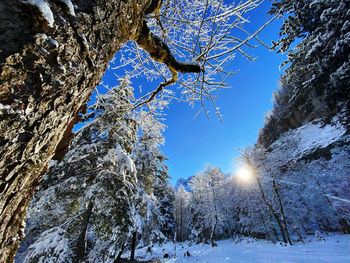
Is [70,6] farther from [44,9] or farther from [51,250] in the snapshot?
[51,250]

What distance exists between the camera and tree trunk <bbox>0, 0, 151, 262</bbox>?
453 mm

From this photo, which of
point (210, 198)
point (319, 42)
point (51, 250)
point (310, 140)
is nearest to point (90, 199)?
point (51, 250)

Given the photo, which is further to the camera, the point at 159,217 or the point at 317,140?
the point at 317,140

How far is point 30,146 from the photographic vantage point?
551 mm

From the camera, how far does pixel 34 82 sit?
1.68 ft

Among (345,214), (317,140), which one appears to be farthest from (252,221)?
(317,140)

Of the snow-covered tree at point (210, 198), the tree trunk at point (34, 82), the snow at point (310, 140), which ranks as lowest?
the tree trunk at point (34, 82)

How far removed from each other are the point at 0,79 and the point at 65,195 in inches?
270

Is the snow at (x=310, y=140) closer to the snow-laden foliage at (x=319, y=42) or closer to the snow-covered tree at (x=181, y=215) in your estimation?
the snow-laden foliage at (x=319, y=42)

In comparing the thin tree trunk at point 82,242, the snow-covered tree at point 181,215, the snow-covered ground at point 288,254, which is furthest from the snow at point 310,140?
the snow-covered tree at point 181,215

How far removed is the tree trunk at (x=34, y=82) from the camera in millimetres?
453

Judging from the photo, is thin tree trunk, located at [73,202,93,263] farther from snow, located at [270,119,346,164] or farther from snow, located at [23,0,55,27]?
snow, located at [270,119,346,164]

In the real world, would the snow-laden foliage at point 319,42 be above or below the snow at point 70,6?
above

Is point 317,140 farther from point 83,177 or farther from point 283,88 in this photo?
point 83,177
